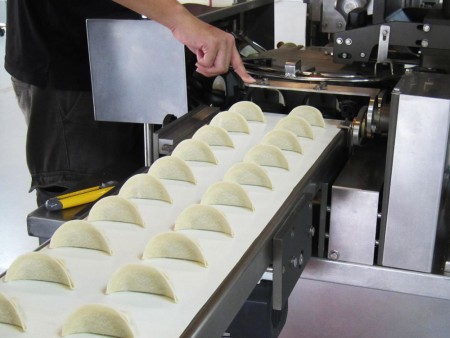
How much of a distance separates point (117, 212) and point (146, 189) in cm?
8

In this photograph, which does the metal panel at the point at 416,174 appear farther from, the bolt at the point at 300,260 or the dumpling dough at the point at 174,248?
the dumpling dough at the point at 174,248

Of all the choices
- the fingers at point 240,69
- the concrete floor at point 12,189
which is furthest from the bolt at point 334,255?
the concrete floor at point 12,189

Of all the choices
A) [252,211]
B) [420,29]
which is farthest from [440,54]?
[252,211]

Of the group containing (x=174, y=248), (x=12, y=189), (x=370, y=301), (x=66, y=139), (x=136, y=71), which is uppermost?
(x=136, y=71)

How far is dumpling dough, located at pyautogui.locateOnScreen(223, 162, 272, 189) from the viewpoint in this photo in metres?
1.00

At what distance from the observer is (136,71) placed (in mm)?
1456

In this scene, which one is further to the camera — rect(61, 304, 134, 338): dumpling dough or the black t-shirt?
Answer: the black t-shirt

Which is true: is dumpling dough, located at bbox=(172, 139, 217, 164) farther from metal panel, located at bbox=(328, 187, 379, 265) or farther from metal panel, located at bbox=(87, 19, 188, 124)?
metal panel, located at bbox=(87, 19, 188, 124)

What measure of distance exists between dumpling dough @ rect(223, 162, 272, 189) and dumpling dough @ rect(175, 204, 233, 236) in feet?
0.43

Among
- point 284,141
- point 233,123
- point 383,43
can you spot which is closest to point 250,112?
point 233,123

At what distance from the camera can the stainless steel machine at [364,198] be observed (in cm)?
101

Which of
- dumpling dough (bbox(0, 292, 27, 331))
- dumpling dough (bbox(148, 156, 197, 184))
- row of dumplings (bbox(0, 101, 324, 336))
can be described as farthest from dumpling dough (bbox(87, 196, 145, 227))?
dumpling dough (bbox(0, 292, 27, 331))

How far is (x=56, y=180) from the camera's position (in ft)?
6.15

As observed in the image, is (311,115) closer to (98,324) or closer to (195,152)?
(195,152)
